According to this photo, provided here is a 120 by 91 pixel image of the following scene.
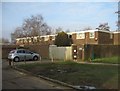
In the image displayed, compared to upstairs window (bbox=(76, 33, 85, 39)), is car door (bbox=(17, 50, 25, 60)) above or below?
below

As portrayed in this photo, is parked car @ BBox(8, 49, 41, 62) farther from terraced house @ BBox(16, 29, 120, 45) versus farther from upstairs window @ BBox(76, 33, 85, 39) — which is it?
upstairs window @ BBox(76, 33, 85, 39)

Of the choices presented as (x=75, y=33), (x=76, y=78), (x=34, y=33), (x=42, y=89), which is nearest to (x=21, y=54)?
(x=76, y=78)

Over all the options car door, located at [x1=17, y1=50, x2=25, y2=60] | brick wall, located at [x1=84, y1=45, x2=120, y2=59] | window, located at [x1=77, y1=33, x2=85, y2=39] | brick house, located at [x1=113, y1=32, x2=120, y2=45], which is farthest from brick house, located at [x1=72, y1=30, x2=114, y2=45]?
car door, located at [x1=17, y1=50, x2=25, y2=60]

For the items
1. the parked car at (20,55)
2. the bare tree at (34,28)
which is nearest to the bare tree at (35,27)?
the bare tree at (34,28)

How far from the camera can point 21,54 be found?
1569 inches

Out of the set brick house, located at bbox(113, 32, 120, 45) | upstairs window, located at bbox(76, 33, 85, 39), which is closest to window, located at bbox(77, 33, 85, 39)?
upstairs window, located at bbox(76, 33, 85, 39)

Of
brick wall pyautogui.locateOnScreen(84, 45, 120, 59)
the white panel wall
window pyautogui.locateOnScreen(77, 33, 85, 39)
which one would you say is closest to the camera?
brick wall pyautogui.locateOnScreen(84, 45, 120, 59)

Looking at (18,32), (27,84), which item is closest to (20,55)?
(27,84)

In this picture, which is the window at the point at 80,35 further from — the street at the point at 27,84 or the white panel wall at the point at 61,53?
the street at the point at 27,84

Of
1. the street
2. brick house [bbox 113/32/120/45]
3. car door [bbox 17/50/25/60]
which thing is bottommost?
the street

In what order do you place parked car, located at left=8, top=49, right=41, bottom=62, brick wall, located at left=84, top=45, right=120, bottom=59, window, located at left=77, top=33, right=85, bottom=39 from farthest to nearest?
window, located at left=77, top=33, right=85, bottom=39 → brick wall, located at left=84, top=45, right=120, bottom=59 → parked car, located at left=8, top=49, right=41, bottom=62

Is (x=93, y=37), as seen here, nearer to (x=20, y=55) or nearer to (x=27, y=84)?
(x=20, y=55)

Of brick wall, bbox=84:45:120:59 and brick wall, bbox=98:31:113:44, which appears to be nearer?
brick wall, bbox=84:45:120:59

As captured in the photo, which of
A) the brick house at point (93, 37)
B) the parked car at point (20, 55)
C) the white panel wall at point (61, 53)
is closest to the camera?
the parked car at point (20, 55)
